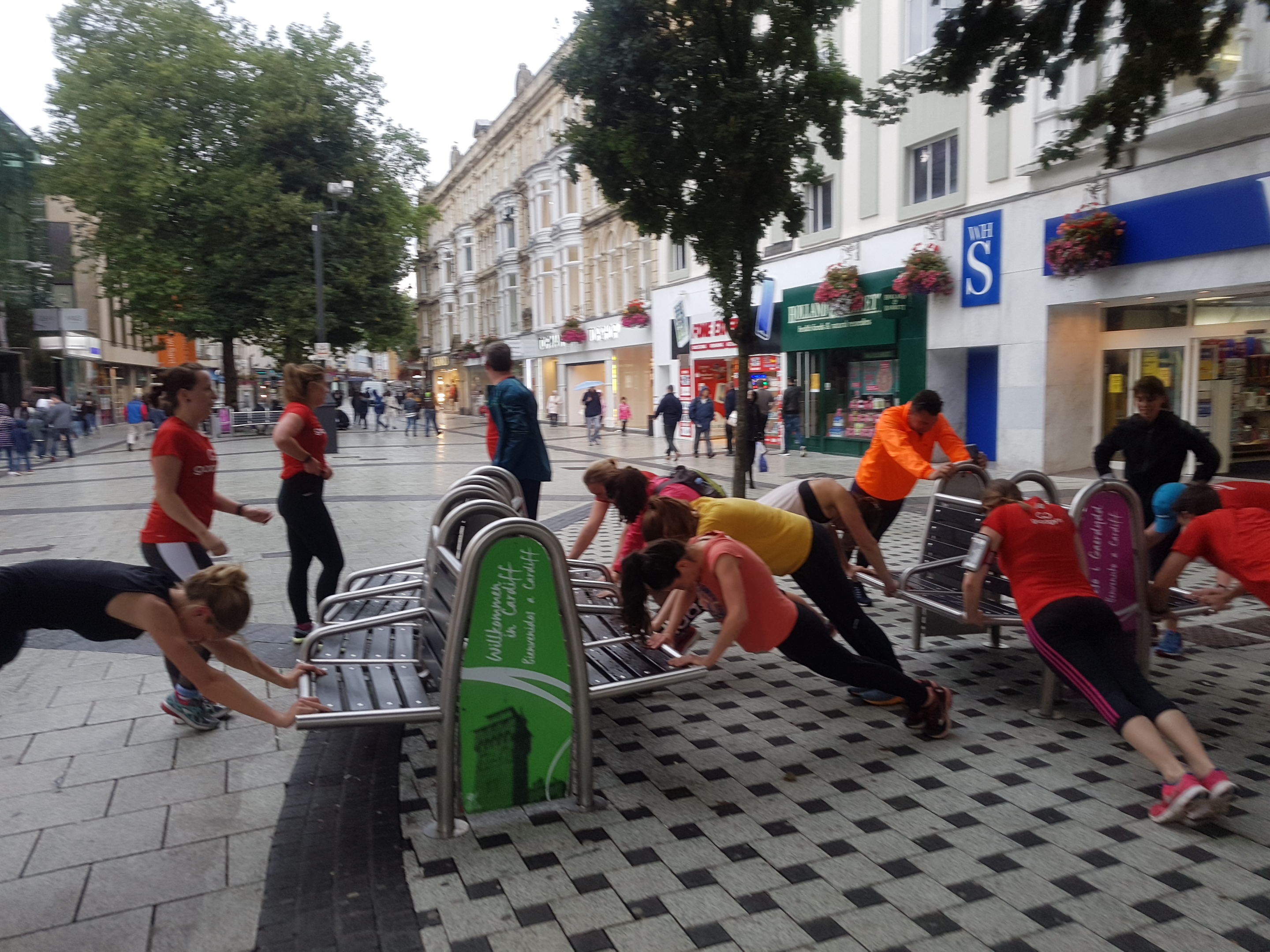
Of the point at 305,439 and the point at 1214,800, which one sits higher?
the point at 305,439

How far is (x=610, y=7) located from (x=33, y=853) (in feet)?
28.4

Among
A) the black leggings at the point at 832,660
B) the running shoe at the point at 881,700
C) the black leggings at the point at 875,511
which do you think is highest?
the black leggings at the point at 875,511

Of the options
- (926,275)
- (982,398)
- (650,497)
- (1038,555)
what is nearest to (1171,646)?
(1038,555)

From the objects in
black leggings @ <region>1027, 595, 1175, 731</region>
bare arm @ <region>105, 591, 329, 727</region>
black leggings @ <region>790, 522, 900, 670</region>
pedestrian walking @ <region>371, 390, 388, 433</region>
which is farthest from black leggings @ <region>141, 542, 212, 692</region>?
pedestrian walking @ <region>371, 390, 388, 433</region>

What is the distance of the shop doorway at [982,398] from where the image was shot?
17016mm

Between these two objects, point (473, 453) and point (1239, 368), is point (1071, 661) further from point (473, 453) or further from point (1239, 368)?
point (473, 453)

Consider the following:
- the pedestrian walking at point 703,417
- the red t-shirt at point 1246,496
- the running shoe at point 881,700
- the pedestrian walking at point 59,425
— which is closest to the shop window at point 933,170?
the pedestrian walking at point 703,417

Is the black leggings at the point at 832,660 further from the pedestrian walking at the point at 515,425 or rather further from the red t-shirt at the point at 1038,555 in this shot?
the pedestrian walking at the point at 515,425

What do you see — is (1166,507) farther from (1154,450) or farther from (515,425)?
(515,425)

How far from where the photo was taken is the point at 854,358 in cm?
2027

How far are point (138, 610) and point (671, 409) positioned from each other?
18170mm

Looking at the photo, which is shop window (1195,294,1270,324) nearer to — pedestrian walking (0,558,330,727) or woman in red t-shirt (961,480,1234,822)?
woman in red t-shirt (961,480,1234,822)

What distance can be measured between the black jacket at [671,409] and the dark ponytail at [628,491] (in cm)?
1595

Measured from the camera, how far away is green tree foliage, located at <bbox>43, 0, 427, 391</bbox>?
28.8m
